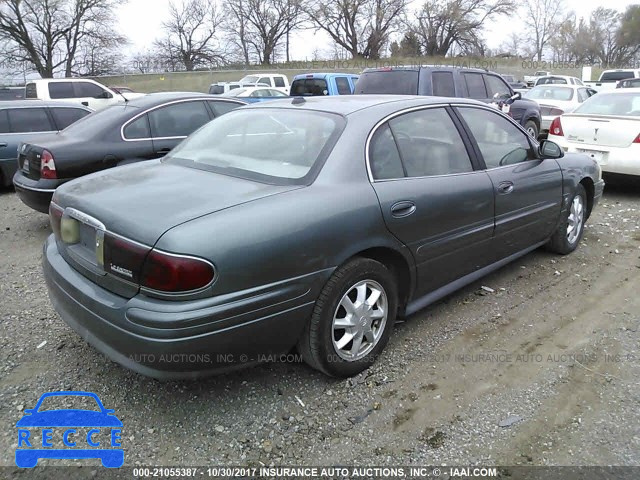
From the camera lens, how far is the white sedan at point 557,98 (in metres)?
12.3

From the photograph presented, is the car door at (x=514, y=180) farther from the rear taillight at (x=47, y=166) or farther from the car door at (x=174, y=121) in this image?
the rear taillight at (x=47, y=166)

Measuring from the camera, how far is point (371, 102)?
330cm

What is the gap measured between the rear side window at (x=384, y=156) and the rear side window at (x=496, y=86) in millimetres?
7676

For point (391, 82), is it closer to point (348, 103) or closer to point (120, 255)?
point (348, 103)

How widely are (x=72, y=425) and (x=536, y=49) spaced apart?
79994 millimetres

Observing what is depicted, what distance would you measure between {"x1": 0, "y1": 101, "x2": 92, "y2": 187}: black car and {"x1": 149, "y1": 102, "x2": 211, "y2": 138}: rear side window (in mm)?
2588

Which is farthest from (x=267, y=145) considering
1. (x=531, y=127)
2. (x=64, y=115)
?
(x=531, y=127)

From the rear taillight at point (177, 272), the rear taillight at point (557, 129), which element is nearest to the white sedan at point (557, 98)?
the rear taillight at point (557, 129)

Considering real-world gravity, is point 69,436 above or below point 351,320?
below

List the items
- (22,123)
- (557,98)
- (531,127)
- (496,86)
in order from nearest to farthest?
(22,123), (496,86), (531,127), (557,98)

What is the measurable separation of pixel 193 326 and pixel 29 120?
6.94 metres

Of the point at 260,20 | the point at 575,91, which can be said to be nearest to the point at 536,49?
the point at 260,20

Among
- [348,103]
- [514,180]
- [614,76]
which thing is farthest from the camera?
[614,76]

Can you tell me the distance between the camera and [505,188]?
374 centimetres
